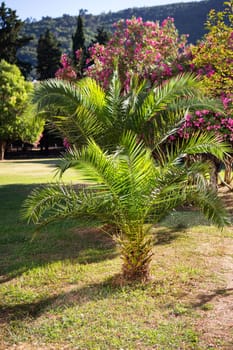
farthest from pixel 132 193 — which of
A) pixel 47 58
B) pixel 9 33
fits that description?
pixel 47 58

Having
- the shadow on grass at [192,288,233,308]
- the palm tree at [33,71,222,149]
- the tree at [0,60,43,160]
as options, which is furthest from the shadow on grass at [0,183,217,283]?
the tree at [0,60,43,160]

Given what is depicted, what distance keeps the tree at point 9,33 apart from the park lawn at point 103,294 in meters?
36.3

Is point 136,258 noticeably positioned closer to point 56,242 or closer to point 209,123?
point 56,242

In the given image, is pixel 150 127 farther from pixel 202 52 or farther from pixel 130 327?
pixel 130 327

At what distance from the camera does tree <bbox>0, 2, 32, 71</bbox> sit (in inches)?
1603

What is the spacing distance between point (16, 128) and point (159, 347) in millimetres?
32833

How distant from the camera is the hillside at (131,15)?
4528 inches

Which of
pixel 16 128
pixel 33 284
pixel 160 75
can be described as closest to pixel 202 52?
pixel 160 75

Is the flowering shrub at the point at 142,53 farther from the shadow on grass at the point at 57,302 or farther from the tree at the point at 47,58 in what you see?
the tree at the point at 47,58

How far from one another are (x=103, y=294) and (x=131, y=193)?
4.24ft

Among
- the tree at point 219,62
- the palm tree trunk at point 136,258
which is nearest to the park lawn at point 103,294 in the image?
Answer: the palm tree trunk at point 136,258

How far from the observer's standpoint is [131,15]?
4267 inches

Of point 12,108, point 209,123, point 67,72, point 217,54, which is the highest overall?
point 12,108

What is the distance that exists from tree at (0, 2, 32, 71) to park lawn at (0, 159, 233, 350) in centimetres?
3625
